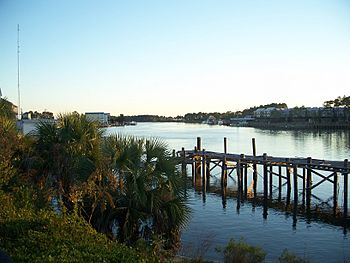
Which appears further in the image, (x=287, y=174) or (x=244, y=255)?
(x=287, y=174)

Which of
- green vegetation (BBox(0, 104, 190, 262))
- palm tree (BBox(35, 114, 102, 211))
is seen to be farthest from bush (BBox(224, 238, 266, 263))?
palm tree (BBox(35, 114, 102, 211))

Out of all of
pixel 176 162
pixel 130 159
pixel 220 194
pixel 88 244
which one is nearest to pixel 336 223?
pixel 220 194

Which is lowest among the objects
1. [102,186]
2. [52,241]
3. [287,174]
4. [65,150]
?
[287,174]

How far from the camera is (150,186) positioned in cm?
1137

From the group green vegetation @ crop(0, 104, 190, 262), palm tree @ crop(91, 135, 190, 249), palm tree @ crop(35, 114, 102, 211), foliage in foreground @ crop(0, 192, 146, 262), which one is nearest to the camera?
foliage in foreground @ crop(0, 192, 146, 262)

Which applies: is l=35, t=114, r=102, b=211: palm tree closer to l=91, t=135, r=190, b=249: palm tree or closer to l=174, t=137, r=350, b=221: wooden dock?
l=91, t=135, r=190, b=249: palm tree

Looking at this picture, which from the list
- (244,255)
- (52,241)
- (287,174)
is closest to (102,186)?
(52,241)

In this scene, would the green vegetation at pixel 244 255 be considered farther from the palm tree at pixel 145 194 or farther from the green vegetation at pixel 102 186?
the palm tree at pixel 145 194

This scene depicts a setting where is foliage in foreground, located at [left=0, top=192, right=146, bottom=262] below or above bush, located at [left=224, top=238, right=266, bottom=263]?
above

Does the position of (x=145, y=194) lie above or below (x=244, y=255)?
above

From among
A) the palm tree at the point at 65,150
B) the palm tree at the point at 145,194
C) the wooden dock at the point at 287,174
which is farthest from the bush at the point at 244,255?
the wooden dock at the point at 287,174

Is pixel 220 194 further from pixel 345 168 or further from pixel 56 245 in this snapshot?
pixel 56 245

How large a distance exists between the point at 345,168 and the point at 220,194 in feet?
28.7

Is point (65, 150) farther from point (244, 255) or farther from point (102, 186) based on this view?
point (244, 255)
